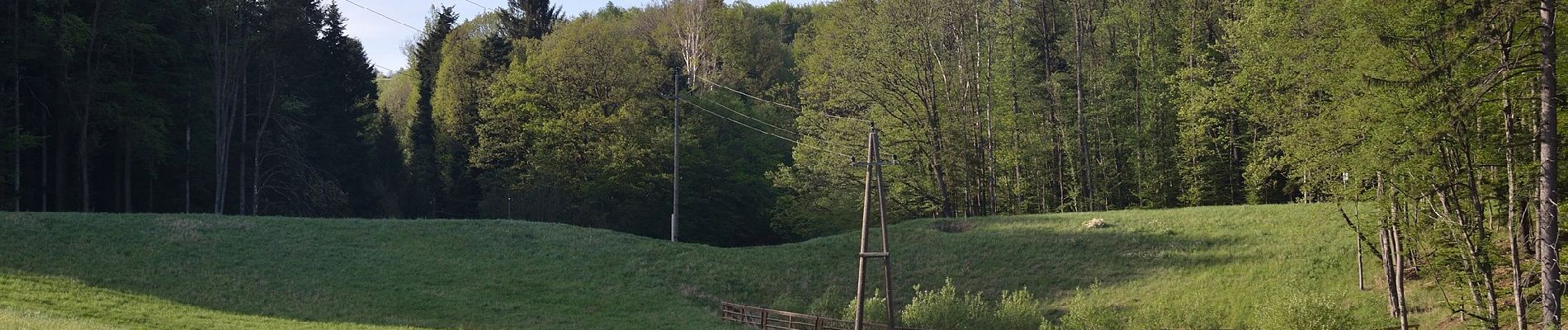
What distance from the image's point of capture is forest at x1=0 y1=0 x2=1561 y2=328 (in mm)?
19719

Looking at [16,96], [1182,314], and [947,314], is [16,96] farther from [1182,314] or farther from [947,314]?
[1182,314]

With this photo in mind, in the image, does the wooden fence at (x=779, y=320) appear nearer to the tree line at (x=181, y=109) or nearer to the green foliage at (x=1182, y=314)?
the green foliage at (x=1182, y=314)

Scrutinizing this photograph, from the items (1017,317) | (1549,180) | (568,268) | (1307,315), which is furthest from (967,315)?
(568,268)

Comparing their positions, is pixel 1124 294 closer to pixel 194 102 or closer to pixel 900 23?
pixel 900 23

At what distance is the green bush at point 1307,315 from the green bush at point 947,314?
722 centimetres

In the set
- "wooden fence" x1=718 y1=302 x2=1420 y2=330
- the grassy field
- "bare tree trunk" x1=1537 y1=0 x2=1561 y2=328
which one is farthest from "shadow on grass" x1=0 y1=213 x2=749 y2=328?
"bare tree trunk" x1=1537 y1=0 x2=1561 y2=328

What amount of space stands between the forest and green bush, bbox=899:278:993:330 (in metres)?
4.04

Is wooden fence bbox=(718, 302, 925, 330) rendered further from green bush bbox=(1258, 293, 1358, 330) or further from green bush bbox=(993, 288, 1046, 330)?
green bush bbox=(1258, 293, 1358, 330)

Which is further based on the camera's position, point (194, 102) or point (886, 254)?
point (194, 102)

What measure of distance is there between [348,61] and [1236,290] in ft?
161

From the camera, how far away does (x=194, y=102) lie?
48.6 meters

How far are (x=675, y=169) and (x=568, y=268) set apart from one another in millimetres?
6162

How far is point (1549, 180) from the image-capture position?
16984mm

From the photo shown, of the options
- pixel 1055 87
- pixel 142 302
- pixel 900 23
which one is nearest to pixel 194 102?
pixel 142 302
